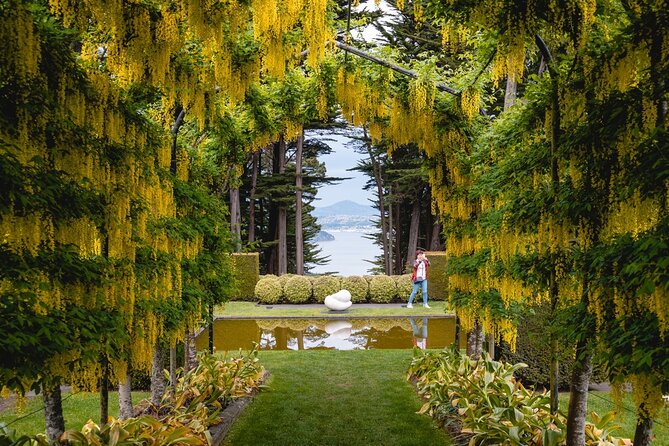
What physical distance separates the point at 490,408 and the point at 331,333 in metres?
6.70

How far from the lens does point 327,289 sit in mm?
15898

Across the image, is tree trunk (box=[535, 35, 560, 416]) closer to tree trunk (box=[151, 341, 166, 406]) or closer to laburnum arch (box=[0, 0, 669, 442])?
laburnum arch (box=[0, 0, 669, 442])

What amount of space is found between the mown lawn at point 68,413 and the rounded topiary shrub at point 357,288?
9.46m

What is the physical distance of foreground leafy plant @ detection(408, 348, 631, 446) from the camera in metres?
4.49

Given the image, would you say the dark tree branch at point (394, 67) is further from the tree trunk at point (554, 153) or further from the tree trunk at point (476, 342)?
the tree trunk at point (476, 342)

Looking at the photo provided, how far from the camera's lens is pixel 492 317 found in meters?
6.25

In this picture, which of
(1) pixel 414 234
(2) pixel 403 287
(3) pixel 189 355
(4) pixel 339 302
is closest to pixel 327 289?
(4) pixel 339 302

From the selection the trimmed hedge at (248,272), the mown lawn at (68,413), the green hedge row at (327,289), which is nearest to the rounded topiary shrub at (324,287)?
the green hedge row at (327,289)

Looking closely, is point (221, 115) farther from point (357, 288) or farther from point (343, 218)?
point (343, 218)

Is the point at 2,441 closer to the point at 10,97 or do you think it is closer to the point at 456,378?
the point at 10,97

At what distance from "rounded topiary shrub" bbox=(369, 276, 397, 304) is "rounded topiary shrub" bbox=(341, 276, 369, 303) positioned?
6.8 inches

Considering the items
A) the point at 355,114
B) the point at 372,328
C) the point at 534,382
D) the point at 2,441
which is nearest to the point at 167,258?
the point at 2,441

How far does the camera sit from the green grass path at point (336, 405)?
556cm

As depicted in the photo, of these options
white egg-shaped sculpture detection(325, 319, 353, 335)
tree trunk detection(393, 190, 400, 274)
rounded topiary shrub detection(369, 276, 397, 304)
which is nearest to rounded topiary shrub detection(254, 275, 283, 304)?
rounded topiary shrub detection(369, 276, 397, 304)
